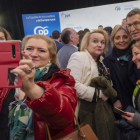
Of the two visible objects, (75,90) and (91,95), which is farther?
(91,95)

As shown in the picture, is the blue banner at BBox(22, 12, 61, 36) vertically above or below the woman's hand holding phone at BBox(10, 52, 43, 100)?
above

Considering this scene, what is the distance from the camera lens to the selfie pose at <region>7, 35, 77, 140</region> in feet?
1.93

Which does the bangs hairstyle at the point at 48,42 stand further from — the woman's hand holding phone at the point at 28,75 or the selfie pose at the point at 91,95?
the woman's hand holding phone at the point at 28,75

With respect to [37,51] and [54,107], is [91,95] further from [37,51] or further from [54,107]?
[54,107]

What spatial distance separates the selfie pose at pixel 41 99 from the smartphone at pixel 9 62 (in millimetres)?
24

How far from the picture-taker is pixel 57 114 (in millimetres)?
659

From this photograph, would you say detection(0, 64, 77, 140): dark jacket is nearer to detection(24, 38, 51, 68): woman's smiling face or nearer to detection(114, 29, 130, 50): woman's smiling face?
detection(24, 38, 51, 68): woman's smiling face

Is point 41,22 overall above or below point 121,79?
above

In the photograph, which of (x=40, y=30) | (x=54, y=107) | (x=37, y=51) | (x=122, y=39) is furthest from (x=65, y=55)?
(x=40, y=30)

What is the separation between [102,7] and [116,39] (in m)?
4.50

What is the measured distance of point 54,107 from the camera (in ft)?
2.09

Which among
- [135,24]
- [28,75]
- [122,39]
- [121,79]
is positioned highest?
[135,24]

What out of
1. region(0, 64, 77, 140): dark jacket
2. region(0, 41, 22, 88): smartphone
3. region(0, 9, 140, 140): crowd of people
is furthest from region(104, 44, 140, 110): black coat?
region(0, 41, 22, 88): smartphone

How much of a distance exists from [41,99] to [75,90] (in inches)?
13.1
